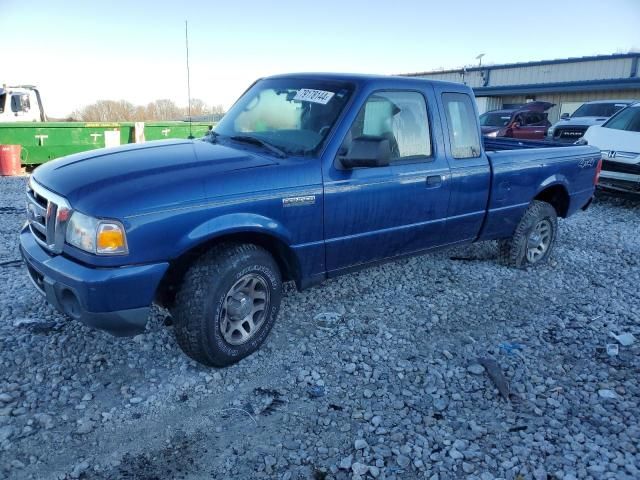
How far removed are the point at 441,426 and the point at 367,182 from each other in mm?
1741

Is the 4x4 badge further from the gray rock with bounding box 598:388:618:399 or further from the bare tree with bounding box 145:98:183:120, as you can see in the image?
the bare tree with bounding box 145:98:183:120

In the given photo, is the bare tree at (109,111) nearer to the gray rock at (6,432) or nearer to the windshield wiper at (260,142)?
the windshield wiper at (260,142)

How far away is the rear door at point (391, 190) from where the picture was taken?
3.53 metres

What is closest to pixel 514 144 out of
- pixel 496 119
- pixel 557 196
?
pixel 557 196

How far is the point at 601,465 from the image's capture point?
2.50 m

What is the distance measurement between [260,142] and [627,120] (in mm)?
8603

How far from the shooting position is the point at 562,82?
29.6 m

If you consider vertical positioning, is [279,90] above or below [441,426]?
above

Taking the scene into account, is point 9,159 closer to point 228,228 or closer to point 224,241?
point 224,241

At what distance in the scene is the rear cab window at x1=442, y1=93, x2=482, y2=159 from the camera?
4242 mm

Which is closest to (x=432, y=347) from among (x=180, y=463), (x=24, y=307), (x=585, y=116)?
(x=180, y=463)

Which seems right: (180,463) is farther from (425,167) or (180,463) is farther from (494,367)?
(425,167)

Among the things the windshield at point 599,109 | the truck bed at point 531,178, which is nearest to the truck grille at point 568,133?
the windshield at point 599,109

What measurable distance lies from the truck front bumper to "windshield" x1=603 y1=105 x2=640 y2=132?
9474 millimetres
